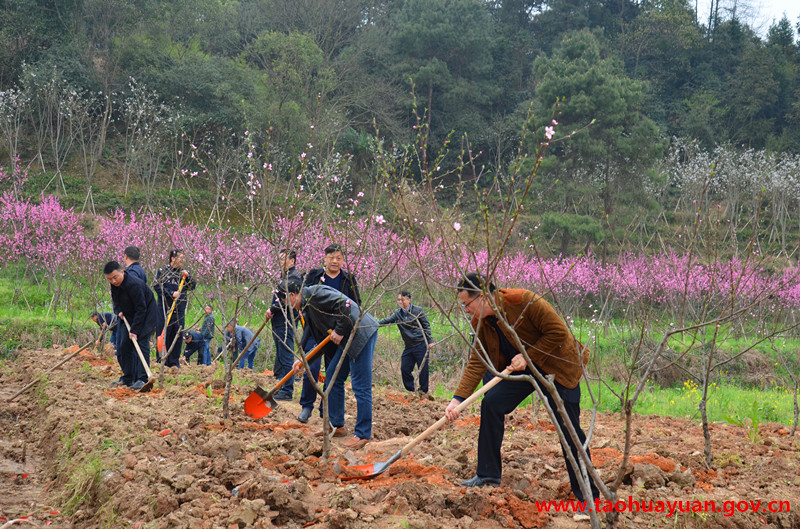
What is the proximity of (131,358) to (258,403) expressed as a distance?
8.72 ft

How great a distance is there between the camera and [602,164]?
2858 centimetres

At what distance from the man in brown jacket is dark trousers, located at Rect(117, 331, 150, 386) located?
5093mm

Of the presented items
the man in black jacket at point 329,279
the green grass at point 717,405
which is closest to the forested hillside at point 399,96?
the green grass at point 717,405

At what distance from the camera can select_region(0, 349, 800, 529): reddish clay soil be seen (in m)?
3.85

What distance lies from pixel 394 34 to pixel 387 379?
Answer: 1034 inches

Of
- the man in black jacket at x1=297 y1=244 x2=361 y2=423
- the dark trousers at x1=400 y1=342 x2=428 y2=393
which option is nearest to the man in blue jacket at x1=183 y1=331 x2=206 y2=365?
the dark trousers at x1=400 y1=342 x2=428 y2=393

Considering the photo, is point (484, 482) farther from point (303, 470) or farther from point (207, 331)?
point (207, 331)

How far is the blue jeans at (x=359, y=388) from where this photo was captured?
5.66 m

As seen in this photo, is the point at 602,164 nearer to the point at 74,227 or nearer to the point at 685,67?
the point at 685,67

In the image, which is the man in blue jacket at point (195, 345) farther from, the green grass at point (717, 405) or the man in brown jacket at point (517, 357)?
the man in brown jacket at point (517, 357)

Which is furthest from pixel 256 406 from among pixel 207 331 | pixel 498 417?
pixel 207 331

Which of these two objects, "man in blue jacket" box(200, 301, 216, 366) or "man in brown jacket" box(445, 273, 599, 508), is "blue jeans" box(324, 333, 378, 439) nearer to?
"man in brown jacket" box(445, 273, 599, 508)

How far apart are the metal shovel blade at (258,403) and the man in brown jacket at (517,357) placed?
2.55m

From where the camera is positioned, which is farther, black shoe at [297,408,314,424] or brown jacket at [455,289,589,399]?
black shoe at [297,408,314,424]
